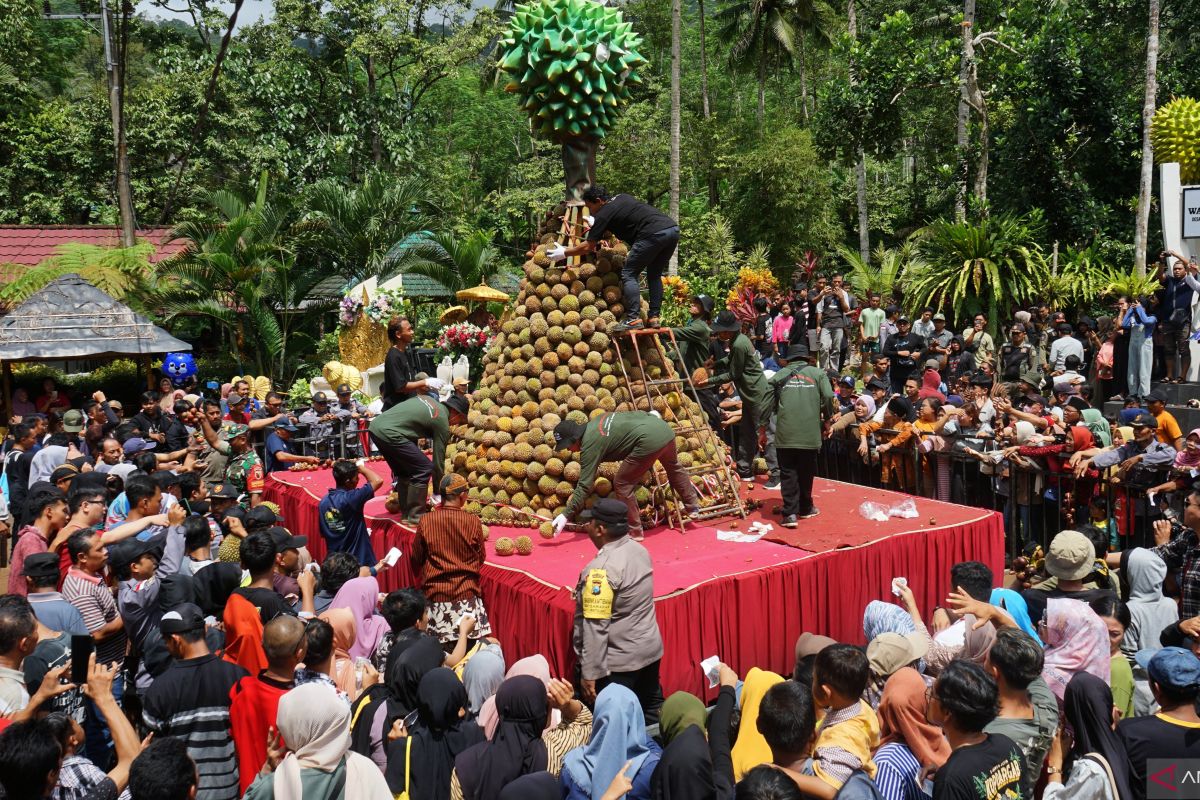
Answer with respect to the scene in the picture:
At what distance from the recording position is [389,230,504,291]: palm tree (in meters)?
19.9

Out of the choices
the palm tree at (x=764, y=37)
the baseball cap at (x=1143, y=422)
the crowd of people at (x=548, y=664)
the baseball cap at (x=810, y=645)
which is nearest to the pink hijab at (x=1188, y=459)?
the crowd of people at (x=548, y=664)

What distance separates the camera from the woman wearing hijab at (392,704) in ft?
15.2

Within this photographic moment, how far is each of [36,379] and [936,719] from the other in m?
18.1

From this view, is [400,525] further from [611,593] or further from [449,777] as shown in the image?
[449,777]

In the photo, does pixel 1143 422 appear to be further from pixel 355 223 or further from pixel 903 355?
pixel 355 223

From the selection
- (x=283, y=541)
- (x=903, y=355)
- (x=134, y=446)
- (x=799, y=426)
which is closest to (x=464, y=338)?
(x=134, y=446)

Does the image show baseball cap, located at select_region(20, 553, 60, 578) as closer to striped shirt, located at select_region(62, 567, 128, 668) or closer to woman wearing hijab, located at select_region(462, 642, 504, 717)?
striped shirt, located at select_region(62, 567, 128, 668)

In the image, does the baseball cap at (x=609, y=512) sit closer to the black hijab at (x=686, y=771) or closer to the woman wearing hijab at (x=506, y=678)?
the woman wearing hijab at (x=506, y=678)

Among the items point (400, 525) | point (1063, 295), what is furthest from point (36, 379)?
point (1063, 295)

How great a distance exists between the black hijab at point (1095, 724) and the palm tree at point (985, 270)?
14487 mm

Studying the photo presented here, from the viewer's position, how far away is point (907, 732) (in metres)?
4.41

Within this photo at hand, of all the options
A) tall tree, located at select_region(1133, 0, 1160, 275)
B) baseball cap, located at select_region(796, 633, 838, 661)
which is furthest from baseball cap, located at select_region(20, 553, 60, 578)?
tall tree, located at select_region(1133, 0, 1160, 275)

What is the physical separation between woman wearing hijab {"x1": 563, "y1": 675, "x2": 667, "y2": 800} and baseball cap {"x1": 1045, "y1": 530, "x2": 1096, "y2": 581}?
9.36 feet

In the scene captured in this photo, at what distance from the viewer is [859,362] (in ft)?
60.2
